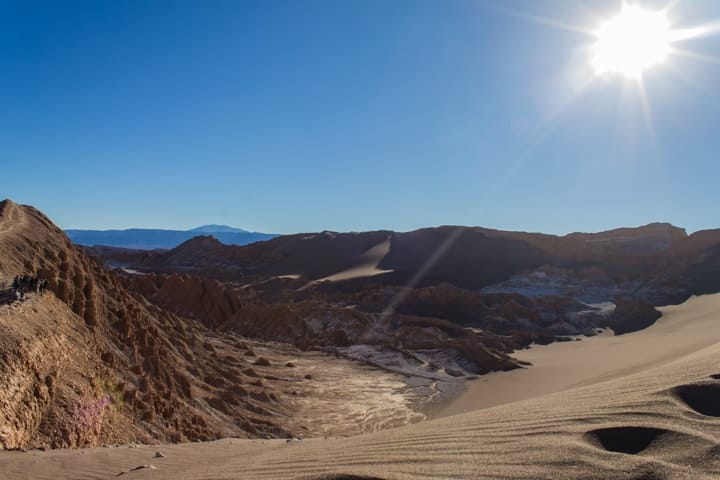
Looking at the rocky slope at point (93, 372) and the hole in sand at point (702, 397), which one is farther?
the rocky slope at point (93, 372)

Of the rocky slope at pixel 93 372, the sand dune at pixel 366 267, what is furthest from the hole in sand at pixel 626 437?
the sand dune at pixel 366 267

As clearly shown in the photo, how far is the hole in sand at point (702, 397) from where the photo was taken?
3283 millimetres

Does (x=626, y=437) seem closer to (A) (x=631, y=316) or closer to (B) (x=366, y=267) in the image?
(A) (x=631, y=316)

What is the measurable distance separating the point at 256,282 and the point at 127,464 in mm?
37608

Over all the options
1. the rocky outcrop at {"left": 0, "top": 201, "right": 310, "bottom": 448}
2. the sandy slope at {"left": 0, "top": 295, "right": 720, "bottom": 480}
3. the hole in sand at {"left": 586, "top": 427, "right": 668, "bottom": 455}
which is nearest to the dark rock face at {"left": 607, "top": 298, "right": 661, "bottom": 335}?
the rocky outcrop at {"left": 0, "top": 201, "right": 310, "bottom": 448}

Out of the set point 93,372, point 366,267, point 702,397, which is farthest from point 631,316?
point 366,267

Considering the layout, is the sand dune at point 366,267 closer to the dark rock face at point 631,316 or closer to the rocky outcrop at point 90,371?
the dark rock face at point 631,316

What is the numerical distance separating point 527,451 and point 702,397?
4.95 feet

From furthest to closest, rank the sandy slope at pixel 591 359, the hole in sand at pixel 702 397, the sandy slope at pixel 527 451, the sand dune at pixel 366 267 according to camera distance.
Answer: the sand dune at pixel 366 267
the sandy slope at pixel 591 359
the hole in sand at pixel 702 397
the sandy slope at pixel 527 451

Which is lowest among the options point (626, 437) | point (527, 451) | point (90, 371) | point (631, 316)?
point (631, 316)

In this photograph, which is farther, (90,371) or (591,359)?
(591,359)

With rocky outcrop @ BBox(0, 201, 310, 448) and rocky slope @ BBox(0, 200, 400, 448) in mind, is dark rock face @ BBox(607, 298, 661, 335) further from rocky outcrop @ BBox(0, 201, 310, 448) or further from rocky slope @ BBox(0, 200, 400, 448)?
rocky outcrop @ BBox(0, 201, 310, 448)

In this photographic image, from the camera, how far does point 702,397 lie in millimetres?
3484

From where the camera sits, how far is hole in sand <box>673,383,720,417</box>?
3.28 m
